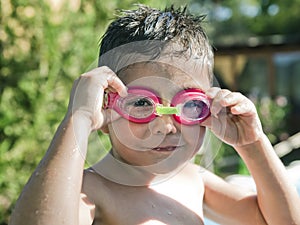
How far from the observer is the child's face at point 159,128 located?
143 centimetres

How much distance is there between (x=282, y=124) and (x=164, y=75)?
8.89 m

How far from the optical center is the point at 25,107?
10.1 ft

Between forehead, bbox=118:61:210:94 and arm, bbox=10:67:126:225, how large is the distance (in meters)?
0.08

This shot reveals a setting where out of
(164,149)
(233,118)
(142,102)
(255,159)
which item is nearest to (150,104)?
(142,102)

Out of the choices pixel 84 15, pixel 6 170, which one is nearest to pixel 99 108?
pixel 6 170

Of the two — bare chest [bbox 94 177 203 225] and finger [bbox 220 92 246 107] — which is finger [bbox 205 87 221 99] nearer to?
finger [bbox 220 92 246 107]

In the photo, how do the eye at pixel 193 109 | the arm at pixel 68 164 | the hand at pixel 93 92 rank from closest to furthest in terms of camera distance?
1. the arm at pixel 68 164
2. the hand at pixel 93 92
3. the eye at pixel 193 109

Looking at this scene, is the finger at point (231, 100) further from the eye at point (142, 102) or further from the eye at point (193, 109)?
the eye at point (142, 102)

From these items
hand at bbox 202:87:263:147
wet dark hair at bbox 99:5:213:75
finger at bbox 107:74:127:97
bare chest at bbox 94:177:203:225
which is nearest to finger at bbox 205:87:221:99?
hand at bbox 202:87:263:147

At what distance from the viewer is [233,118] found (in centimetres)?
155

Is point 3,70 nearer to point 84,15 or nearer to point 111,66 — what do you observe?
point 84,15

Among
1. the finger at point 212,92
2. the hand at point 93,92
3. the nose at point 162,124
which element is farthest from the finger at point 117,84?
the finger at point 212,92

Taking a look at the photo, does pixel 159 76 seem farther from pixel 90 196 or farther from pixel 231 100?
pixel 90 196

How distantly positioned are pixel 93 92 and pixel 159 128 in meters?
0.20
